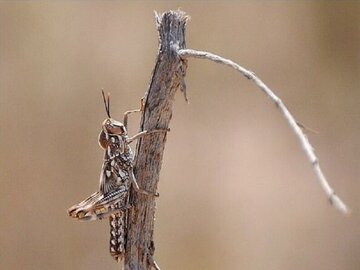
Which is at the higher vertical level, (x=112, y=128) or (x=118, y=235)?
(x=112, y=128)

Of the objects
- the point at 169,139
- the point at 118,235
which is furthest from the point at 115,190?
the point at 169,139

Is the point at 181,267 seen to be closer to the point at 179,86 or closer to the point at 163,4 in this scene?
the point at 163,4

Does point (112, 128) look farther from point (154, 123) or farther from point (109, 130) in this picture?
point (154, 123)

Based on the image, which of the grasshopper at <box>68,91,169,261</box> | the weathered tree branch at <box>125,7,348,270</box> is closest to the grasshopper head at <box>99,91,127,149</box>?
the grasshopper at <box>68,91,169,261</box>

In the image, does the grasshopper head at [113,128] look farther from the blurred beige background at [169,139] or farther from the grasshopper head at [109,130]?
the blurred beige background at [169,139]

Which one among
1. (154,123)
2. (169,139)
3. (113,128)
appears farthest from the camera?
(169,139)

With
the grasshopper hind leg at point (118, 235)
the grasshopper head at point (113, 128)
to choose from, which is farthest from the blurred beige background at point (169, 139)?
the grasshopper hind leg at point (118, 235)

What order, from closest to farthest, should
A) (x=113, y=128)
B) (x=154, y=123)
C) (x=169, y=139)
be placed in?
(x=154, y=123) < (x=113, y=128) < (x=169, y=139)
